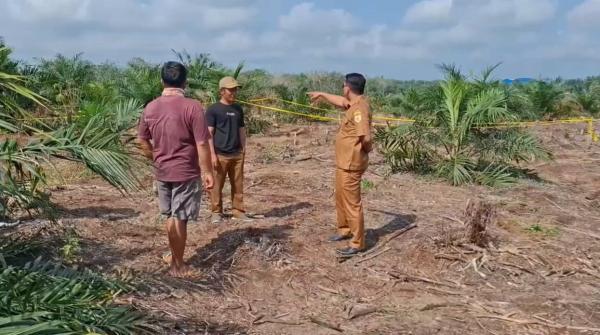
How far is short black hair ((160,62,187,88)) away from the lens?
4.66 meters

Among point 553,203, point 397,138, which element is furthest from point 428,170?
point 553,203

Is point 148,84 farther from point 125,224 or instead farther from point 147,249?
point 147,249

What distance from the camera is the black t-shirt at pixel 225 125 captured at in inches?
257

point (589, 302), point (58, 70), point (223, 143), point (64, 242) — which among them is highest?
point (58, 70)

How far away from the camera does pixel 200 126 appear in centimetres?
466

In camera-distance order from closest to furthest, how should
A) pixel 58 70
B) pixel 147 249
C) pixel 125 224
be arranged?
pixel 147 249
pixel 125 224
pixel 58 70

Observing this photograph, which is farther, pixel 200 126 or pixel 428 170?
pixel 428 170

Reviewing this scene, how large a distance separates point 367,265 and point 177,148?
2.00m

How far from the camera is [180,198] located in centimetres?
473

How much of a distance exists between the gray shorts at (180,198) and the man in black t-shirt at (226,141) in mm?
1667

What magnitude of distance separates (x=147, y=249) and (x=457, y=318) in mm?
2611

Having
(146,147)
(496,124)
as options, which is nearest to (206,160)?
(146,147)

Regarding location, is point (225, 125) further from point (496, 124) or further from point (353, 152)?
point (496, 124)

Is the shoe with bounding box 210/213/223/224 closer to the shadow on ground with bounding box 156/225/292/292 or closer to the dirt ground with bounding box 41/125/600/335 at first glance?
the dirt ground with bounding box 41/125/600/335
